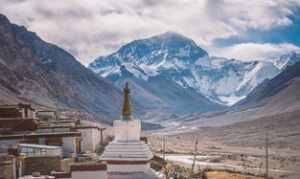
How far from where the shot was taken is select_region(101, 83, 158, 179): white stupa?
667 inches

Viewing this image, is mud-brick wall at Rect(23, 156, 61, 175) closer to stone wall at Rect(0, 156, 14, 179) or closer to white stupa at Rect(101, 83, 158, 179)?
stone wall at Rect(0, 156, 14, 179)

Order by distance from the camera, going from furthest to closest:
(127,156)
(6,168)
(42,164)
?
(42,164)
(6,168)
(127,156)

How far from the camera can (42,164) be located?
86.6 ft

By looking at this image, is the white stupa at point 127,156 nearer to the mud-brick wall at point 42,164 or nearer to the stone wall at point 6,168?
the stone wall at point 6,168

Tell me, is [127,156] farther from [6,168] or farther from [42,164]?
[42,164]

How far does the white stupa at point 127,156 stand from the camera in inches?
667

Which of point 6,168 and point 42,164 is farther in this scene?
point 42,164

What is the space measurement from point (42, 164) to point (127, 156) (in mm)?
10284

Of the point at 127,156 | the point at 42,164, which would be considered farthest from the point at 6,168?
the point at 127,156

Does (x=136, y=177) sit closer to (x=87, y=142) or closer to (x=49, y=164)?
(x=49, y=164)

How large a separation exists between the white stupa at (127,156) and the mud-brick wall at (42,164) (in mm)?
9470

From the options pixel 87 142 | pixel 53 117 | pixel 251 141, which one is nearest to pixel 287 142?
pixel 251 141

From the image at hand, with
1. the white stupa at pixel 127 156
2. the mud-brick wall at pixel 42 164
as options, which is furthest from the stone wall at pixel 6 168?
the white stupa at pixel 127 156

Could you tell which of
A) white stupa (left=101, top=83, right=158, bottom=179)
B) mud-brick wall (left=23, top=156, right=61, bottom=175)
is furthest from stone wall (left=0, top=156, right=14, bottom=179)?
white stupa (left=101, top=83, right=158, bottom=179)
